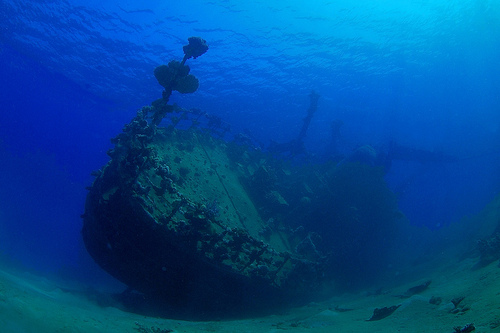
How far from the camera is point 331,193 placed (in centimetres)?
1593

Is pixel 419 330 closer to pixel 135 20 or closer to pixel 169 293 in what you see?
pixel 169 293

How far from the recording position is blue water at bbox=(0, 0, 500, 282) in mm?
26719

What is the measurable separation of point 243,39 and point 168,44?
27.9 feet

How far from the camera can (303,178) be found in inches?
682

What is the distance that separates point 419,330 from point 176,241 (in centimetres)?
Result: 595

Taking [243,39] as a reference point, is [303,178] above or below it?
below

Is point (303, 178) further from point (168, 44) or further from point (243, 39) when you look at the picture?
point (168, 44)

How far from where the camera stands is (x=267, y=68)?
1302 inches

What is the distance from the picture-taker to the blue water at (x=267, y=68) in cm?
2672

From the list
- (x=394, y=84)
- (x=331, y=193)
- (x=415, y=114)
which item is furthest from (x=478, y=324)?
(x=415, y=114)

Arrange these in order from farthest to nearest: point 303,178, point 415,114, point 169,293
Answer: point 415,114
point 303,178
point 169,293

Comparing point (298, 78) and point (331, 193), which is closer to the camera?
point (331, 193)

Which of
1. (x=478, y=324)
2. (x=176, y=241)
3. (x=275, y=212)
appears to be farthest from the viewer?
(x=275, y=212)

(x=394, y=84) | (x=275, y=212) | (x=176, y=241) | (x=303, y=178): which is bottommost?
(x=176, y=241)
